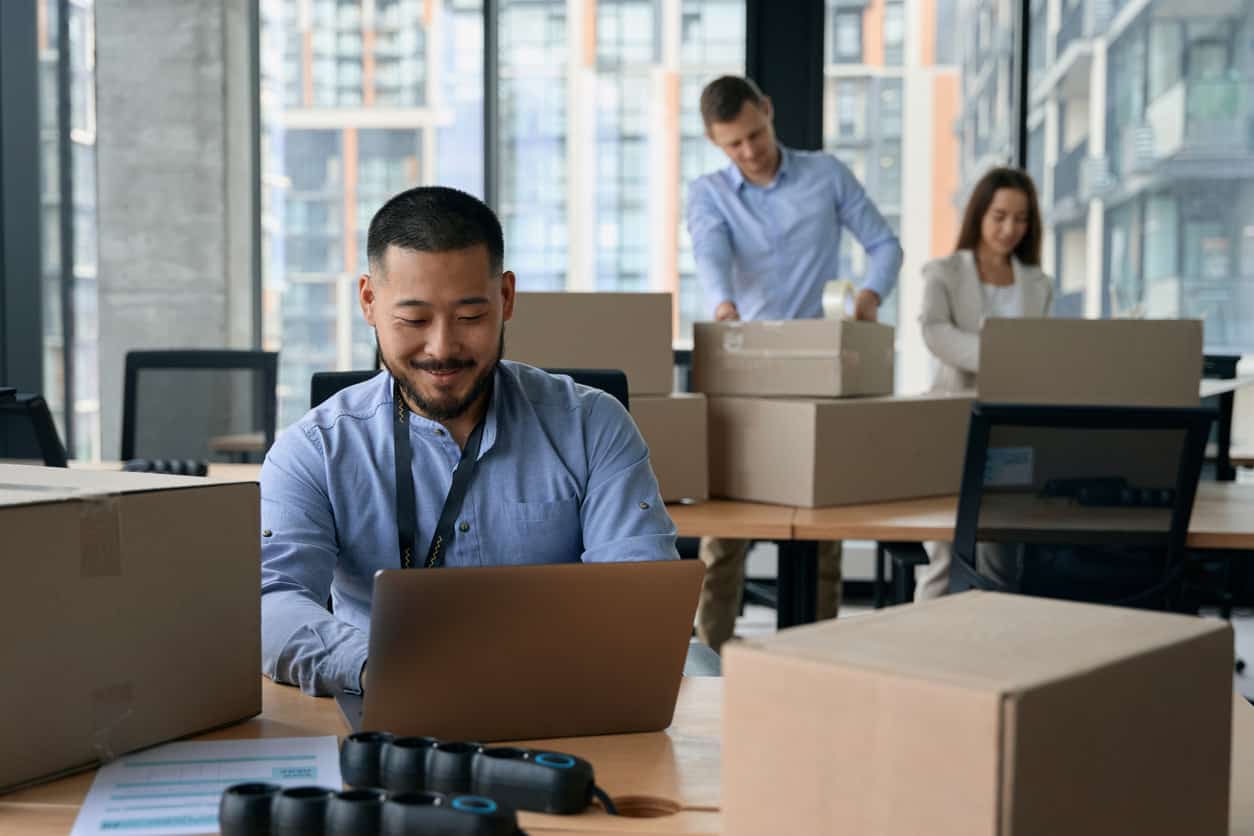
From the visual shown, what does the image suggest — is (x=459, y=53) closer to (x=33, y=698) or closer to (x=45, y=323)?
(x=45, y=323)

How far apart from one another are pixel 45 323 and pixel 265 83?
1188 millimetres

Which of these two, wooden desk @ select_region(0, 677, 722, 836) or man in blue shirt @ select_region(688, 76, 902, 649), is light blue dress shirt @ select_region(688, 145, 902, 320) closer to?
man in blue shirt @ select_region(688, 76, 902, 649)

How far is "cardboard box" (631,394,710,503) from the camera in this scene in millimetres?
2770

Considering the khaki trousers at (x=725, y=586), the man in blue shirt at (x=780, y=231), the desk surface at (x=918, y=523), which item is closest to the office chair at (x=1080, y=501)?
the desk surface at (x=918, y=523)

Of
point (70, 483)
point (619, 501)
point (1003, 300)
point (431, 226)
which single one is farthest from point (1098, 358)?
point (70, 483)

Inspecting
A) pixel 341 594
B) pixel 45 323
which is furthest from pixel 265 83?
pixel 341 594

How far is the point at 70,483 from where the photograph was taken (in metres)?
1.12

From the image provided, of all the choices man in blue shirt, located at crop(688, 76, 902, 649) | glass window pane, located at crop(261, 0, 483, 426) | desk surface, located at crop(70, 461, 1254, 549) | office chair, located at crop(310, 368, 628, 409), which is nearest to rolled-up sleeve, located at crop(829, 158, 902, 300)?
man in blue shirt, located at crop(688, 76, 902, 649)

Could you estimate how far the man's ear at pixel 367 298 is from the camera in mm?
1510

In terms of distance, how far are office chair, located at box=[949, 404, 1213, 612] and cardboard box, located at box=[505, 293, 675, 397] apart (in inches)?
30.6

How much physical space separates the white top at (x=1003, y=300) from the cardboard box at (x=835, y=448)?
55 centimetres

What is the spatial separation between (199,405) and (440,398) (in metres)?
3.00

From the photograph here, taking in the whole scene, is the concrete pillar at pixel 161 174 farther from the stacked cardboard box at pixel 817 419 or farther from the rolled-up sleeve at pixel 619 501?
the rolled-up sleeve at pixel 619 501

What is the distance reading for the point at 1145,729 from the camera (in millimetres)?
777
